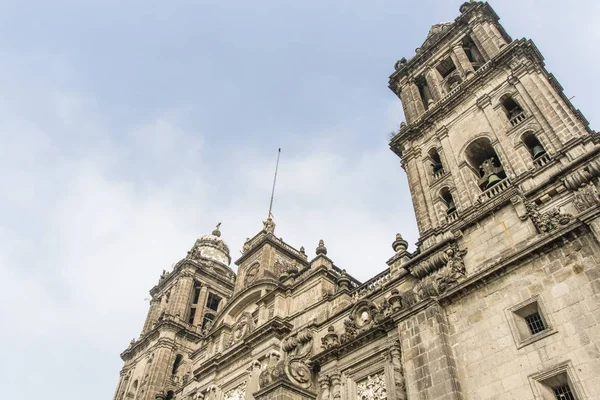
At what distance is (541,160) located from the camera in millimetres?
17141

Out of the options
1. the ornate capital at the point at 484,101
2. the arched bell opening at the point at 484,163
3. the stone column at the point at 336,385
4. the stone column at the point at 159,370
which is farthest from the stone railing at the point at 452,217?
the stone column at the point at 159,370

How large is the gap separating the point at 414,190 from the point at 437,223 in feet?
8.79

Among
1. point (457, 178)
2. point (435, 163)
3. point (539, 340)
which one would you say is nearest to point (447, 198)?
point (457, 178)

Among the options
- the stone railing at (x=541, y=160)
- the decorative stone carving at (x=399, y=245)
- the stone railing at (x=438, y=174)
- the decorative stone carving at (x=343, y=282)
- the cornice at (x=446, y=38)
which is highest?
the cornice at (x=446, y=38)

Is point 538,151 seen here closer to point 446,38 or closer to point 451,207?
point 451,207

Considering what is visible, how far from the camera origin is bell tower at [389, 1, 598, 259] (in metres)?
16.1

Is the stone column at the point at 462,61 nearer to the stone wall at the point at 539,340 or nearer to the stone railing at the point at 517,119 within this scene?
the stone railing at the point at 517,119

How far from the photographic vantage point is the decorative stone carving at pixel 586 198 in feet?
41.6

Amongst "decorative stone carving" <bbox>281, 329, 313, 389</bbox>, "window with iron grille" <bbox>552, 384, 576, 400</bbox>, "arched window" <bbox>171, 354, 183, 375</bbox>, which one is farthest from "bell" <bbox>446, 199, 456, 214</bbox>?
"arched window" <bbox>171, 354, 183, 375</bbox>

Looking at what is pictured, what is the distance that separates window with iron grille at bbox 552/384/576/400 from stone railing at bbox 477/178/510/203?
313 inches

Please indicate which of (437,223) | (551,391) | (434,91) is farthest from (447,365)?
(434,91)

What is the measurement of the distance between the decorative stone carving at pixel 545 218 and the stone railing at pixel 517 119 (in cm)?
586

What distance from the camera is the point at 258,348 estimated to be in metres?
21.9

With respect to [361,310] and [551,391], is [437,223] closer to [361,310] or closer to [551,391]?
[361,310]
